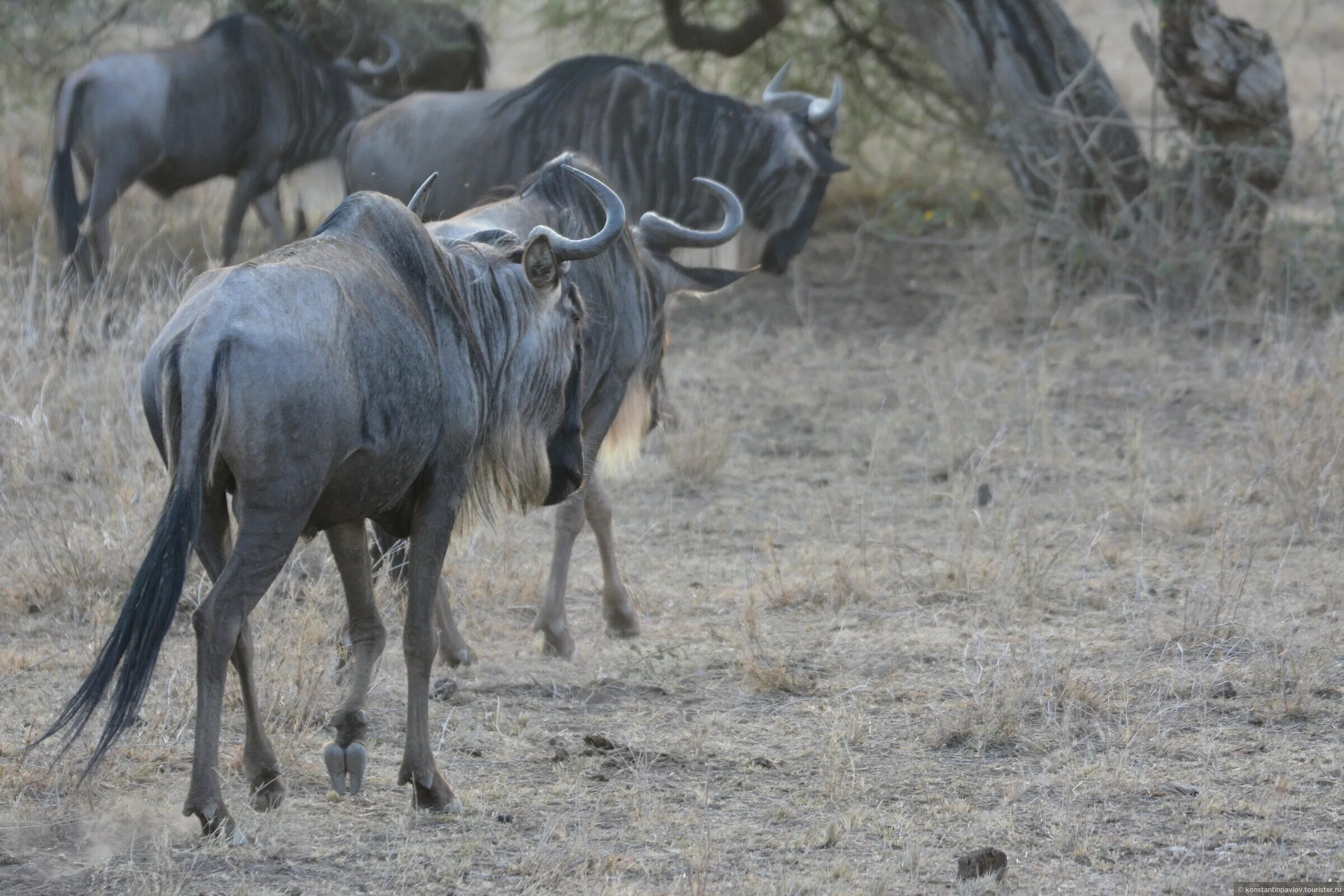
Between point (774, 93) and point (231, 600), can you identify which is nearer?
point (231, 600)

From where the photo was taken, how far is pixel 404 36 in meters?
9.34

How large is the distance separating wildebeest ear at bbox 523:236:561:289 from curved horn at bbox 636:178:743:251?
1.25 meters

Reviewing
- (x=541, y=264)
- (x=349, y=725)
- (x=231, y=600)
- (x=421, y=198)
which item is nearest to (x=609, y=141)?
(x=421, y=198)

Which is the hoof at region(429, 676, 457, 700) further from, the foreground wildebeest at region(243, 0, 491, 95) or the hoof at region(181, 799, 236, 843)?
the foreground wildebeest at region(243, 0, 491, 95)

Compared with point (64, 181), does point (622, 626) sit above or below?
below

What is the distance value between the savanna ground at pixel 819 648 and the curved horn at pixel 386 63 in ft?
7.85

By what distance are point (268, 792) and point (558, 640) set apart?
1.45 metres

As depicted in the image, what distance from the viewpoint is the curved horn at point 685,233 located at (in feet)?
15.8

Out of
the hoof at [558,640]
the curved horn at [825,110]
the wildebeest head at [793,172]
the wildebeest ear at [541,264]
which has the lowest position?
the hoof at [558,640]

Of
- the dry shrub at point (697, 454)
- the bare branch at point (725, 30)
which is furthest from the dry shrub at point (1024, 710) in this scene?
the bare branch at point (725, 30)

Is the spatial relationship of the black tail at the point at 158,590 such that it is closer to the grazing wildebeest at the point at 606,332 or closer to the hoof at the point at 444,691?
the hoof at the point at 444,691

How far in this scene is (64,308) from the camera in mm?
6227

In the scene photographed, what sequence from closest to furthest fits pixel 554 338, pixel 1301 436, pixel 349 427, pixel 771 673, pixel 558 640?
pixel 349 427, pixel 554 338, pixel 771 673, pixel 558 640, pixel 1301 436

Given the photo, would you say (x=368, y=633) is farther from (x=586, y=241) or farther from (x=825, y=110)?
(x=825, y=110)
